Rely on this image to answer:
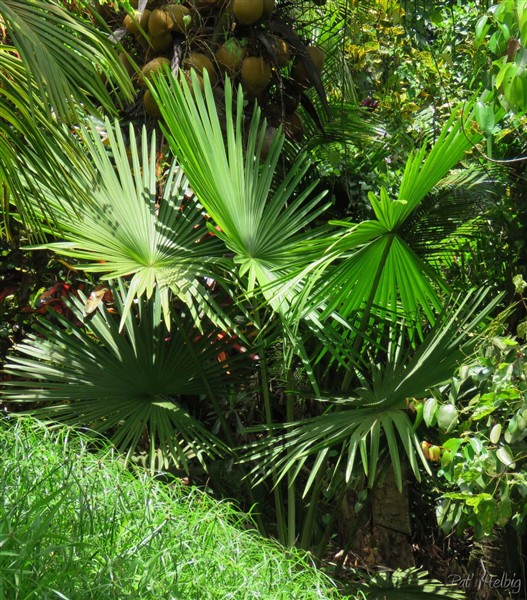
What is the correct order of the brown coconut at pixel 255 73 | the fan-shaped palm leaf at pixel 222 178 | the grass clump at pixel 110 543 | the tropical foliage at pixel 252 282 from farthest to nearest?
the brown coconut at pixel 255 73 → the fan-shaped palm leaf at pixel 222 178 → the tropical foliage at pixel 252 282 → the grass clump at pixel 110 543

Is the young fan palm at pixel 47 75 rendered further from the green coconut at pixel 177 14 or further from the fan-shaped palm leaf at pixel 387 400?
the fan-shaped palm leaf at pixel 387 400

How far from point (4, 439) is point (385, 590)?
1.55 meters

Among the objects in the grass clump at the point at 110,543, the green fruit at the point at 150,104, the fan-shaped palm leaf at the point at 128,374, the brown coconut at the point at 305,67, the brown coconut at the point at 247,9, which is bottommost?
the grass clump at the point at 110,543

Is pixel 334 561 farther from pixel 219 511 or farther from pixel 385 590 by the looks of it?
pixel 219 511

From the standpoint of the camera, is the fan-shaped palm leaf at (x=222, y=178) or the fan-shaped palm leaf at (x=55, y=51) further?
the fan-shaped palm leaf at (x=222, y=178)

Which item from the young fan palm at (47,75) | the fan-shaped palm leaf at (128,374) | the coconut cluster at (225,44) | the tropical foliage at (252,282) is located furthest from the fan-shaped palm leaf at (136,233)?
the young fan palm at (47,75)

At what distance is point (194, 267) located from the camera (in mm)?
3395

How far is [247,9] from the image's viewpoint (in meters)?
3.71

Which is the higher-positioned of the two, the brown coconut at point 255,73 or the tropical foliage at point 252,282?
the brown coconut at point 255,73

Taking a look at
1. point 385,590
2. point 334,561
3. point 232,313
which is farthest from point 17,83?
point 334,561

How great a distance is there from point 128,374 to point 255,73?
1422mm

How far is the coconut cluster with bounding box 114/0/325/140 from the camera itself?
3.78 meters

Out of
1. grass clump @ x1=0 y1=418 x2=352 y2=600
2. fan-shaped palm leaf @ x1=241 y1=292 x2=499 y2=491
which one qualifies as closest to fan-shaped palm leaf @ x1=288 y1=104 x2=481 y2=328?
fan-shaped palm leaf @ x1=241 y1=292 x2=499 y2=491

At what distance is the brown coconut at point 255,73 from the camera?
12.6 feet
